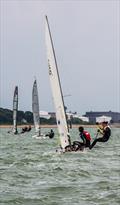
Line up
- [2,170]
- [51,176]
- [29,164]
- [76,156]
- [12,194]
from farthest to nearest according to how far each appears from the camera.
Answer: [76,156]
[29,164]
[2,170]
[51,176]
[12,194]

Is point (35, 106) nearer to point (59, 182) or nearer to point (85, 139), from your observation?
point (85, 139)

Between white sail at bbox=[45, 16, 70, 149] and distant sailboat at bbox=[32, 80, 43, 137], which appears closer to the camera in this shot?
white sail at bbox=[45, 16, 70, 149]

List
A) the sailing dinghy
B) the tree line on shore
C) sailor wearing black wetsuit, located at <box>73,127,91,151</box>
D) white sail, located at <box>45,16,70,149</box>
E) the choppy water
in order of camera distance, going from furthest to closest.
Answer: the tree line on shore < the sailing dinghy < white sail, located at <box>45,16,70,149</box> < sailor wearing black wetsuit, located at <box>73,127,91,151</box> < the choppy water

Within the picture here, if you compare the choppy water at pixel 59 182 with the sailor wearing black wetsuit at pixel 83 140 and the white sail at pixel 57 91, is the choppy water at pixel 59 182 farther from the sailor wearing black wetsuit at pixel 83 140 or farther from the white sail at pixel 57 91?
the white sail at pixel 57 91

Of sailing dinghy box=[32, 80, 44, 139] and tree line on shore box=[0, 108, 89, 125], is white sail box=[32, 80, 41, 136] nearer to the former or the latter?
sailing dinghy box=[32, 80, 44, 139]

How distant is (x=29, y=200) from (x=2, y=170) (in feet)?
21.5

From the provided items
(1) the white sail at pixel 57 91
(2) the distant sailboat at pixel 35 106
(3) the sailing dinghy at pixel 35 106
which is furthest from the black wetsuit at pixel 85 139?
(2) the distant sailboat at pixel 35 106

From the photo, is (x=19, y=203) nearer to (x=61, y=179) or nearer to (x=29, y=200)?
(x=29, y=200)

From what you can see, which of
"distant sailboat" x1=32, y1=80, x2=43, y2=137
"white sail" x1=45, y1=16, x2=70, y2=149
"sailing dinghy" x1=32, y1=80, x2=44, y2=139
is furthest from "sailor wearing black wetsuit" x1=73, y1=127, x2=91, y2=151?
"distant sailboat" x1=32, y1=80, x2=43, y2=137

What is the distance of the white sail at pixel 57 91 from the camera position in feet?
86.4

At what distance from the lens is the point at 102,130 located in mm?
24578

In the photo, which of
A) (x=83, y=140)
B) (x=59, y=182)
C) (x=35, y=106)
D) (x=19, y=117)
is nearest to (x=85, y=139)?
(x=83, y=140)

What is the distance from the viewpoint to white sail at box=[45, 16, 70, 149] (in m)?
26.3

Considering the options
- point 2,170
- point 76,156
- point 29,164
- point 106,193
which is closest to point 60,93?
point 76,156
